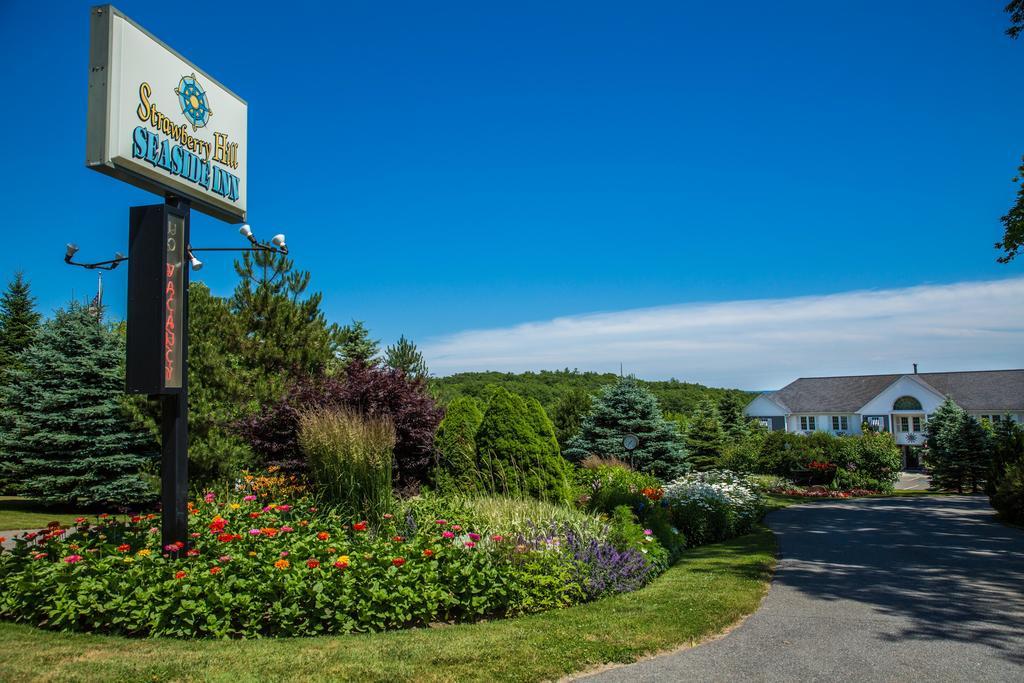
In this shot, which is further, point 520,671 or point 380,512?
point 380,512

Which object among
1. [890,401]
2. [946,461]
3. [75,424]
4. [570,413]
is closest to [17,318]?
[75,424]

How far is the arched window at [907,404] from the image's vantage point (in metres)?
43.1

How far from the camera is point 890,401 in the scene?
43.9m

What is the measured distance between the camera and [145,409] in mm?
14703

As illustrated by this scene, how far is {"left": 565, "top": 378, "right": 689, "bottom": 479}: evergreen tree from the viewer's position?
19.0 metres

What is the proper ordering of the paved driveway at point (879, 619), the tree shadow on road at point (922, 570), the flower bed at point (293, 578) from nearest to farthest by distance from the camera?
the paved driveway at point (879, 619)
the flower bed at point (293, 578)
the tree shadow on road at point (922, 570)

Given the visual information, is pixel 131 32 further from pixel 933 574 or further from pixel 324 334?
pixel 324 334

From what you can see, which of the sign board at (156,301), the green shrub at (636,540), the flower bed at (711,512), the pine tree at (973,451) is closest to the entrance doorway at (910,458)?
the pine tree at (973,451)

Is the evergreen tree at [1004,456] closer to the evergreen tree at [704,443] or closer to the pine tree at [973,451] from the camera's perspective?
the evergreen tree at [704,443]

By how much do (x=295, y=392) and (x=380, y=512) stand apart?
7192mm

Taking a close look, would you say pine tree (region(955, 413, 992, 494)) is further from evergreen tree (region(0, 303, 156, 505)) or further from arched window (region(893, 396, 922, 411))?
evergreen tree (region(0, 303, 156, 505))

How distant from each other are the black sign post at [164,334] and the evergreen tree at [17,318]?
24.1 meters

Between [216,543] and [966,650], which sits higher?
[216,543]

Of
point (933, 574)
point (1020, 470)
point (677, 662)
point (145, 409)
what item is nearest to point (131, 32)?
point (677, 662)
